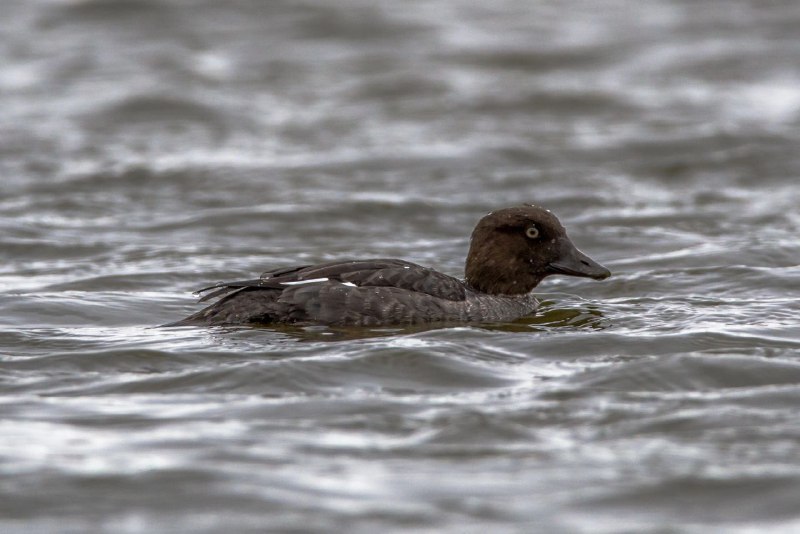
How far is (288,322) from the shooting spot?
31.2ft

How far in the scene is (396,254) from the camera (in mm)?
13203

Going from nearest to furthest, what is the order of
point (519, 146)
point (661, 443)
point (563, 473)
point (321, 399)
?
1. point (563, 473)
2. point (661, 443)
3. point (321, 399)
4. point (519, 146)

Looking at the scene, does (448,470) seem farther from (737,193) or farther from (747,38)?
(747,38)

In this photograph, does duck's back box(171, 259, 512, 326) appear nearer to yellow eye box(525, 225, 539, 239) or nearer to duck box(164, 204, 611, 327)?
duck box(164, 204, 611, 327)

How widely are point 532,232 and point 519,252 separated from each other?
0.17m

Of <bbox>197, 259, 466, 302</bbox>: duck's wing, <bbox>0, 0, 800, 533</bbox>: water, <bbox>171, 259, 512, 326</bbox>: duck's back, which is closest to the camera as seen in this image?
<bbox>0, 0, 800, 533</bbox>: water

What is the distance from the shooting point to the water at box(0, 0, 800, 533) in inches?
261

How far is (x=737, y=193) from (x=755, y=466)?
9469 millimetres

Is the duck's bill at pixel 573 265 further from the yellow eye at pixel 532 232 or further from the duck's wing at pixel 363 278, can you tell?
the duck's wing at pixel 363 278

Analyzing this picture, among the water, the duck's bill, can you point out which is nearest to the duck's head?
the duck's bill

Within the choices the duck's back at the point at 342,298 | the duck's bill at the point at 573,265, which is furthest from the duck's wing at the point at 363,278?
the duck's bill at the point at 573,265

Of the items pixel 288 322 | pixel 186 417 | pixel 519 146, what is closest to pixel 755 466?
pixel 186 417

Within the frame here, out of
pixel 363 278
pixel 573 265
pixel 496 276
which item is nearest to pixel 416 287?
pixel 363 278

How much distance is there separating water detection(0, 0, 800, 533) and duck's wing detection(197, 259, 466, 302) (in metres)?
0.38
